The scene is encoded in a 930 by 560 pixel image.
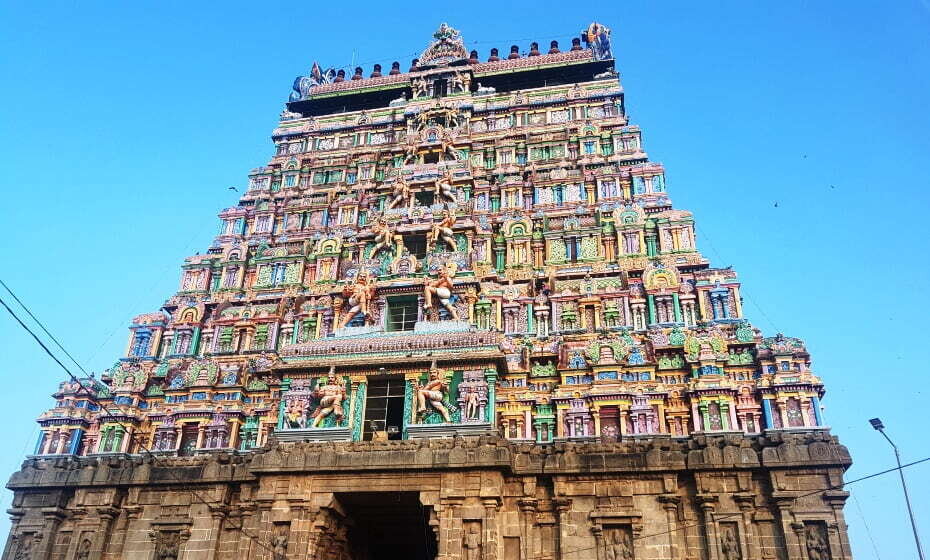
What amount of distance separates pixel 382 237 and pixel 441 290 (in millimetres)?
4832

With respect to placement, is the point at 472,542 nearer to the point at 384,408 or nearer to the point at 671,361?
the point at 384,408

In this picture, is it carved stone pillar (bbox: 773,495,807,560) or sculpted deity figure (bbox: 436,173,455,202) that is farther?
sculpted deity figure (bbox: 436,173,455,202)

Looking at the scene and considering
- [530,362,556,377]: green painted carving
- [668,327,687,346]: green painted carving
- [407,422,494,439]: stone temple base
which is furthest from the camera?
[530,362,556,377]: green painted carving

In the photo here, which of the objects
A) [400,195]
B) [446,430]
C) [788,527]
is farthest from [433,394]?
[400,195]

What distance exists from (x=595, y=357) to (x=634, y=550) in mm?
6291

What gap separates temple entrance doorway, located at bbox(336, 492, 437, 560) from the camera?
21.9m

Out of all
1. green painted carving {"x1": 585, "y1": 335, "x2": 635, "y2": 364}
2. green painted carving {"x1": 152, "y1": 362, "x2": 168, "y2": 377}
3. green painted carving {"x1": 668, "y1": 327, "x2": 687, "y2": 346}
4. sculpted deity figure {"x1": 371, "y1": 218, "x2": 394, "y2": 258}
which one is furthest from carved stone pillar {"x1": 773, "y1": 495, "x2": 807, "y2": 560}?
green painted carving {"x1": 152, "y1": 362, "x2": 168, "y2": 377}

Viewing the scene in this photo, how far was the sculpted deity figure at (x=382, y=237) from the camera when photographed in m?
30.1

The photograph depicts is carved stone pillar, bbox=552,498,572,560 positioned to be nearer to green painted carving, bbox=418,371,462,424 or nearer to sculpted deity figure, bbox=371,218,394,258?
green painted carving, bbox=418,371,462,424

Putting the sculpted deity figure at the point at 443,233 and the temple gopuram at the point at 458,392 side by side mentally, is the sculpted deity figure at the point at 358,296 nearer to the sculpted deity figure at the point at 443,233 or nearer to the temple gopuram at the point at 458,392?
the temple gopuram at the point at 458,392

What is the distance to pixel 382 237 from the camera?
30.2 metres

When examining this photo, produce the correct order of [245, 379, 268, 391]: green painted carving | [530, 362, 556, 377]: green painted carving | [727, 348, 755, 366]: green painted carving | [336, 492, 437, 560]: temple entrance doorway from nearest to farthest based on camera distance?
1. [336, 492, 437, 560]: temple entrance doorway
2. [727, 348, 755, 366]: green painted carving
3. [530, 362, 556, 377]: green painted carving
4. [245, 379, 268, 391]: green painted carving

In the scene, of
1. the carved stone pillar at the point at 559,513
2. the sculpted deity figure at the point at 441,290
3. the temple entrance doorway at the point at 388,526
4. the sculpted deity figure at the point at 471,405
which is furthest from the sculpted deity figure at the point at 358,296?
the carved stone pillar at the point at 559,513

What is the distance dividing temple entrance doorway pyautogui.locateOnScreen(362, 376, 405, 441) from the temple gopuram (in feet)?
0.26
